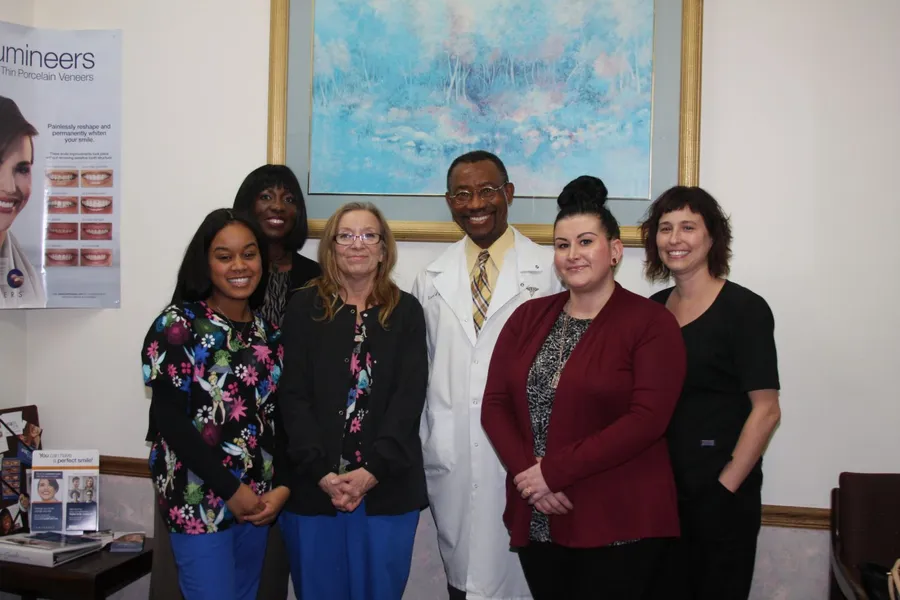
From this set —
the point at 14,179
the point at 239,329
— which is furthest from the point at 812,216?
the point at 14,179

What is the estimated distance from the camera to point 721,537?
1837mm

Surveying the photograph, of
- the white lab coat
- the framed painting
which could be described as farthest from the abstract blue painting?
the white lab coat

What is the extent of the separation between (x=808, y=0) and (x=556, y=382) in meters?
1.78

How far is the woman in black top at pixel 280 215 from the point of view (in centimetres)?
242

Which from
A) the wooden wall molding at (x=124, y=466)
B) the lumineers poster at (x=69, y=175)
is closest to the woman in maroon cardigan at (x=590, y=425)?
the wooden wall molding at (x=124, y=466)

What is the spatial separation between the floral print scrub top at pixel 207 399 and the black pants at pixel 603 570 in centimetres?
84

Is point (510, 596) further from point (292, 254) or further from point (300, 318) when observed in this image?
point (292, 254)

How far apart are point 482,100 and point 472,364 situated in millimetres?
1061

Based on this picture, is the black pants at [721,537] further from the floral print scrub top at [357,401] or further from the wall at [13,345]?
Answer: the wall at [13,345]

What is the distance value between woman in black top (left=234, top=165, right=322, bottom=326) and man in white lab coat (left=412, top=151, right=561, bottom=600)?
0.46 metres

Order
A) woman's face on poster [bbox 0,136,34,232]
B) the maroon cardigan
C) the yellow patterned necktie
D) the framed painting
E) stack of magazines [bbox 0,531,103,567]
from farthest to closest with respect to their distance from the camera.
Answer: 1. woman's face on poster [bbox 0,136,34,232]
2. the framed painting
3. stack of magazines [bbox 0,531,103,567]
4. the yellow patterned necktie
5. the maroon cardigan

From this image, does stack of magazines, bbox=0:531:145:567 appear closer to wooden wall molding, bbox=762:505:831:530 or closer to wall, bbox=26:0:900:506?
wall, bbox=26:0:900:506

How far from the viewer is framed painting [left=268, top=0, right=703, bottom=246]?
254 cm

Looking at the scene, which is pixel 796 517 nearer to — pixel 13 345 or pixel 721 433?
pixel 721 433
